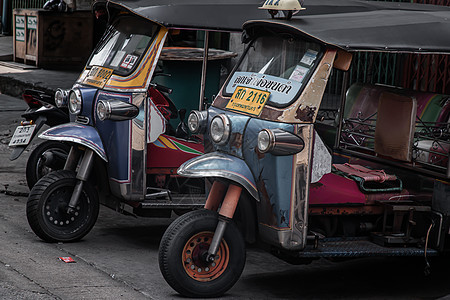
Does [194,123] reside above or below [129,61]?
below

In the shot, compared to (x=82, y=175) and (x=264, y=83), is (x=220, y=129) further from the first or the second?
(x=82, y=175)

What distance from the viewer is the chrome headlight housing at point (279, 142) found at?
4.91 m

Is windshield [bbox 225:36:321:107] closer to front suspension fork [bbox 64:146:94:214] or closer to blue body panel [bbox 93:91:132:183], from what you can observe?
blue body panel [bbox 93:91:132:183]

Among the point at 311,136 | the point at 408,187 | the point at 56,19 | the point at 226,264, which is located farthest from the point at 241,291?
the point at 56,19

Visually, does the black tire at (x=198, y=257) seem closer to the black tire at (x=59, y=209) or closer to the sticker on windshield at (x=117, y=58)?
the black tire at (x=59, y=209)

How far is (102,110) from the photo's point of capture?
20.4 ft

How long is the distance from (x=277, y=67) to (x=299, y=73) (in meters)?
0.23

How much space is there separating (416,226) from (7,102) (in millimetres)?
9900

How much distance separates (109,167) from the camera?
6453 mm

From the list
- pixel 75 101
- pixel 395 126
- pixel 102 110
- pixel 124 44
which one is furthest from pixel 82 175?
pixel 395 126

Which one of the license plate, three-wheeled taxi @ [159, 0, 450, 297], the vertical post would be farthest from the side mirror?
the vertical post

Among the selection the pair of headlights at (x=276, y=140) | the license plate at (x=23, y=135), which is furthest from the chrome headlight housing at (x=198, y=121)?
the license plate at (x=23, y=135)

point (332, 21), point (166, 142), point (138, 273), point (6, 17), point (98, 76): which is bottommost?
point (138, 273)

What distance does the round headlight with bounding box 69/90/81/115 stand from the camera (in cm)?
652
